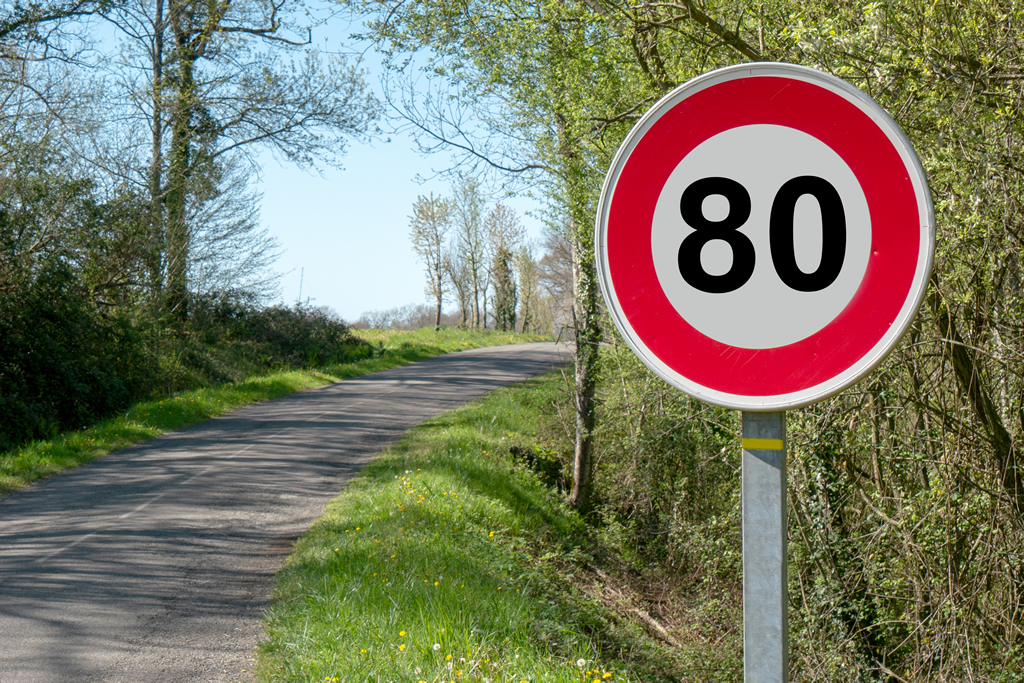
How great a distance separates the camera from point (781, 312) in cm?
154

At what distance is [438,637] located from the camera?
4.41m

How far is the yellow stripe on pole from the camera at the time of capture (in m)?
1.48

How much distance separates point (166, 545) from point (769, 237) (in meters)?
6.55

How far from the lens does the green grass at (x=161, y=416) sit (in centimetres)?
962

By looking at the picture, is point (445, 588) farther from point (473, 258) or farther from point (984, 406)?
point (473, 258)

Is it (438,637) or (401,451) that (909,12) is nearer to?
(438,637)

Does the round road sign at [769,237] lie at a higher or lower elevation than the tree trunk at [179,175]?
lower

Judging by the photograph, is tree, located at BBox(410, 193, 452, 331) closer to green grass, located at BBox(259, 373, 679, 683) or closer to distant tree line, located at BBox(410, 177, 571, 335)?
distant tree line, located at BBox(410, 177, 571, 335)

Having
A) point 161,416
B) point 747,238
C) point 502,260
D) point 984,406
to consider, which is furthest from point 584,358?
point 502,260

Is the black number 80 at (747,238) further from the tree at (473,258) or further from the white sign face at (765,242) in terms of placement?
the tree at (473,258)

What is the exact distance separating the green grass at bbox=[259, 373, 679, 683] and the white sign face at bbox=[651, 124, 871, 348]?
271cm

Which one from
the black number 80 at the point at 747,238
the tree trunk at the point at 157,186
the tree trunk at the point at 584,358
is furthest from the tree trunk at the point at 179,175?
the black number 80 at the point at 747,238

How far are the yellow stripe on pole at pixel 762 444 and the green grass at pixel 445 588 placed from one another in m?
2.64

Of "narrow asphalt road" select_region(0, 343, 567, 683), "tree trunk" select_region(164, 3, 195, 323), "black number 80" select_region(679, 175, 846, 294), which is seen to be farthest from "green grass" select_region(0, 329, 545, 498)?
"black number 80" select_region(679, 175, 846, 294)
